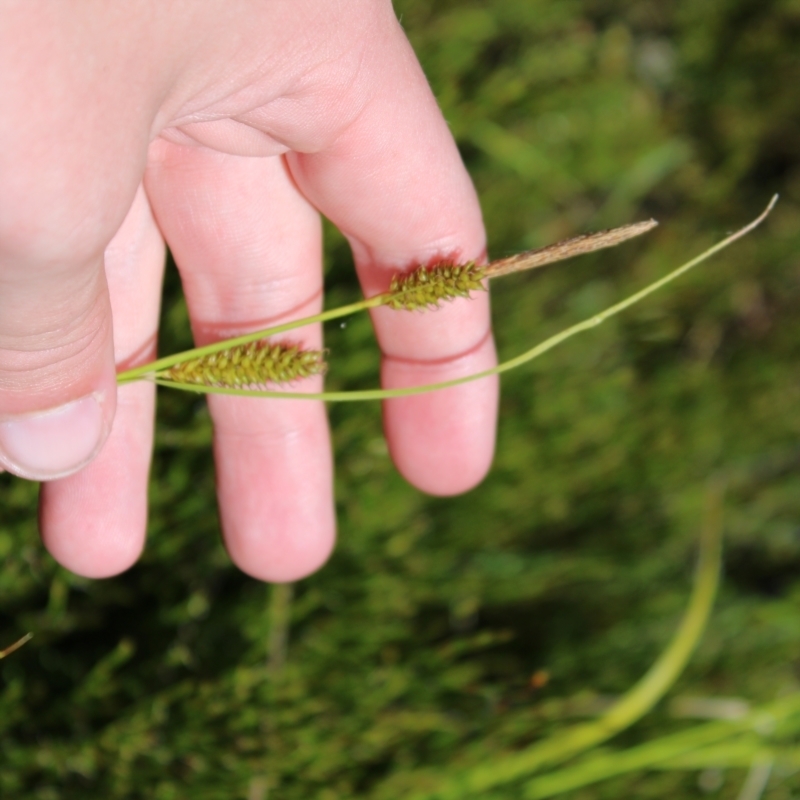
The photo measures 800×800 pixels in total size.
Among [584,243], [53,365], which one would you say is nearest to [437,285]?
[584,243]

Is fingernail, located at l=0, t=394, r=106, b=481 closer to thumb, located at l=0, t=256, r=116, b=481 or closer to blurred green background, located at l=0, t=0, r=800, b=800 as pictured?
thumb, located at l=0, t=256, r=116, b=481

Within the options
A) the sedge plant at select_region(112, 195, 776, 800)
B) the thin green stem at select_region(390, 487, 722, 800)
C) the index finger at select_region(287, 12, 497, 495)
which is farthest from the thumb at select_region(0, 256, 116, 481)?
the thin green stem at select_region(390, 487, 722, 800)

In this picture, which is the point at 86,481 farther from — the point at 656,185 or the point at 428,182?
the point at 656,185

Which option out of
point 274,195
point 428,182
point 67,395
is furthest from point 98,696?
point 428,182

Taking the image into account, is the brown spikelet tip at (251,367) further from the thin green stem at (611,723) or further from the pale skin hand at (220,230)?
the thin green stem at (611,723)

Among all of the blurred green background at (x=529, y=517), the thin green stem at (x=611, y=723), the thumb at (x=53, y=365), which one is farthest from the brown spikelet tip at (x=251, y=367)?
the thin green stem at (x=611, y=723)
